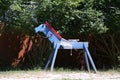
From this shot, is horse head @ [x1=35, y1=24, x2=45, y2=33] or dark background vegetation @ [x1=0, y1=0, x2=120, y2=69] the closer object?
horse head @ [x1=35, y1=24, x2=45, y2=33]

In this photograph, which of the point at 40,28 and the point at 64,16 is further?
the point at 64,16

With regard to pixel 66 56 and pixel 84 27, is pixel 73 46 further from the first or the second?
pixel 66 56

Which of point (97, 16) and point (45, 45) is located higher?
point (97, 16)

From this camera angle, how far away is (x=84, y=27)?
651 inches

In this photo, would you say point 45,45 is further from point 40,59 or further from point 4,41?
point 4,41

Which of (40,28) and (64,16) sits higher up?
(64,16)

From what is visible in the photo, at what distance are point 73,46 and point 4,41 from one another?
15.5 feet

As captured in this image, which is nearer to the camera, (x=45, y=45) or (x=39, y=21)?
(x=39, y=21)

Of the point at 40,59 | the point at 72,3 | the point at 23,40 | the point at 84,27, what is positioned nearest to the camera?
the point at 72,3

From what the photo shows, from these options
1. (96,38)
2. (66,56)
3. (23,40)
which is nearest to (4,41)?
(23,40)

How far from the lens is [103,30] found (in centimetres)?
1638

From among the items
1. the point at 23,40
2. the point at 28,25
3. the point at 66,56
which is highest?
the point at 28,25

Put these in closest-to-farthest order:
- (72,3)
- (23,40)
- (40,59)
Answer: (72,3), (40,59), (23,40)

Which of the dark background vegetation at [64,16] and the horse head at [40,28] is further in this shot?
the dark background vegetation at [64,16]
